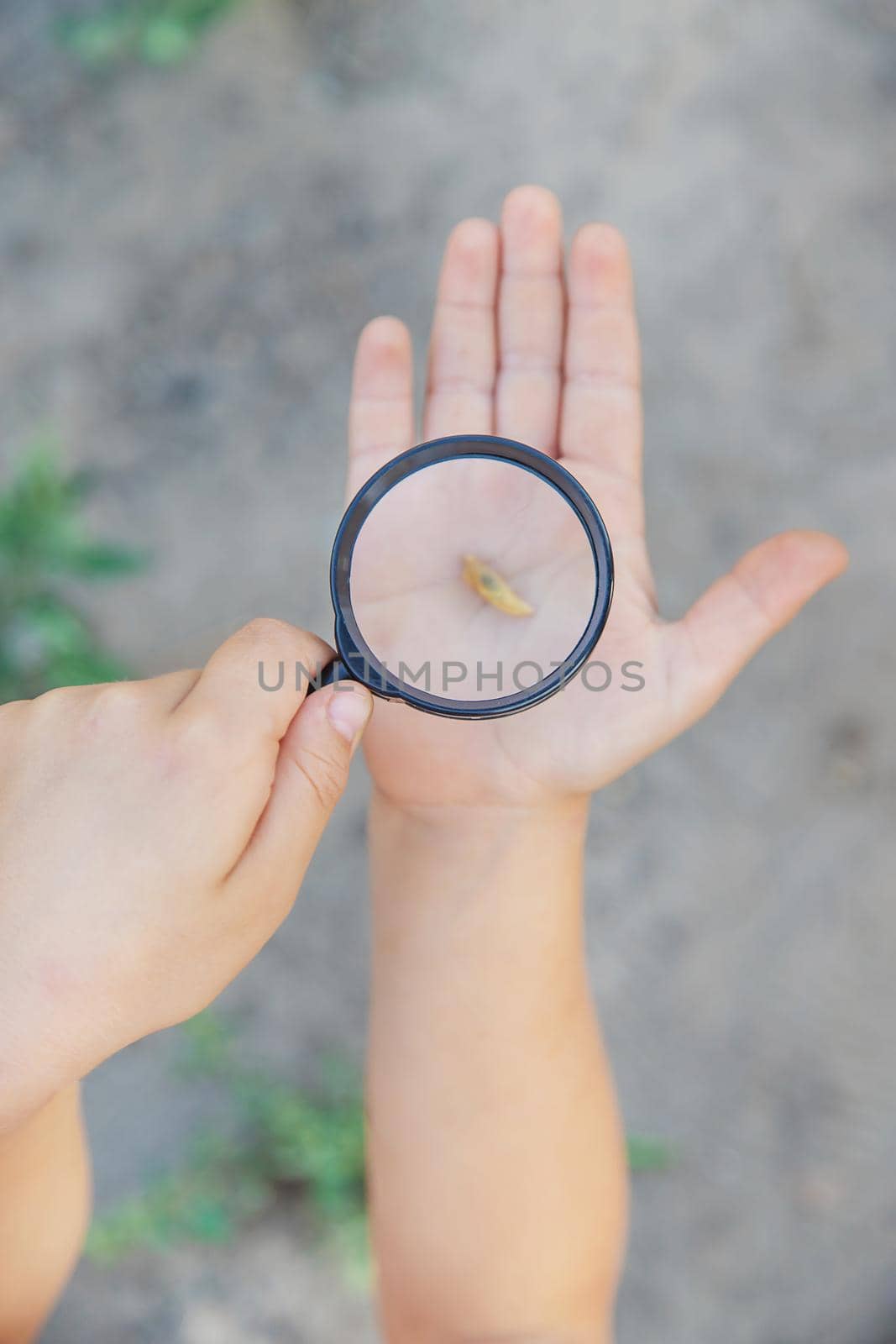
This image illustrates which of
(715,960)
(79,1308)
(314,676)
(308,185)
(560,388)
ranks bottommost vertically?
(79,1308)

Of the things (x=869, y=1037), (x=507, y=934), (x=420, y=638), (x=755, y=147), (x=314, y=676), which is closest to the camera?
(x=314, y=676)

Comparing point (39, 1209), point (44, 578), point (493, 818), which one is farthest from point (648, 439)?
point (39, 1209)

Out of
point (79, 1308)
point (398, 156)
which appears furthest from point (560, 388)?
point (79, 1308)

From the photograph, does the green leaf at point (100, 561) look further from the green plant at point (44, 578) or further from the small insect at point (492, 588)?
the small insect at point (492, 588)

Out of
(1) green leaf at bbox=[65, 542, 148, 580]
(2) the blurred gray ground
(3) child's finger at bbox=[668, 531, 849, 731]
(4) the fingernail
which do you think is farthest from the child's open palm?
(1) green leaf at bbox=[65, 542, 148, 580]

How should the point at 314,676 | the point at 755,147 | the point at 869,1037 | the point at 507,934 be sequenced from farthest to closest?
the point at 755,147
the point at 869,1037
the point at 507,934
the point at 314,676

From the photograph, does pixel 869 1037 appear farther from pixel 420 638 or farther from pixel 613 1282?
pixel 420 638

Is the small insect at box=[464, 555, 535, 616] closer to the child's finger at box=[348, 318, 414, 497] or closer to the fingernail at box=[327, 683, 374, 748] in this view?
the child's finger at box=[348, 318, 414, 497]

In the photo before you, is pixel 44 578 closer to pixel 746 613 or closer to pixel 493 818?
pixel 493 818
